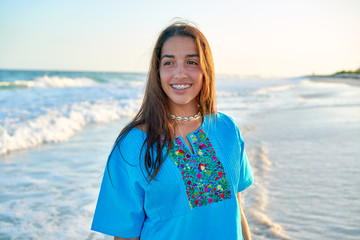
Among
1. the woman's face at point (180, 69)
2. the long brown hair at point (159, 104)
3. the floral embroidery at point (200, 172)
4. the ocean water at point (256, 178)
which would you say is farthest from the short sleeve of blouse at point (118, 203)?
the ocean water at point (256, 178)

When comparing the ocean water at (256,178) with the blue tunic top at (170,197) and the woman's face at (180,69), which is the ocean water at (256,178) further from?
the woman's face at (180,69)

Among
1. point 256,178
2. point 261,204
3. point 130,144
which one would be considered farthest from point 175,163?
point 256,178

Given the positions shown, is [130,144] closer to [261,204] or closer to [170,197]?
[170,197]

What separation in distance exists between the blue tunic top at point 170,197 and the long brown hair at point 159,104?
0.13 ft

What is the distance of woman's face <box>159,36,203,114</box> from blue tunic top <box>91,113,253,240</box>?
0.25 meters

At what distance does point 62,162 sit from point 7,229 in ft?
7.46

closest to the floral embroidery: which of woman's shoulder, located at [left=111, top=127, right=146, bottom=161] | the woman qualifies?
the woman

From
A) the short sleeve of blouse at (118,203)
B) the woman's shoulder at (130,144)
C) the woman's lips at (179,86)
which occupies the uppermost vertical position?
the woman's lips at (179,86)

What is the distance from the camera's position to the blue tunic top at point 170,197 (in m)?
1.58

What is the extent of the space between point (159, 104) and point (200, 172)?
408 millimetres

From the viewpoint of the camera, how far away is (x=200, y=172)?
5.48 ft

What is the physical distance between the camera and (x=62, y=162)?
5.64 metres

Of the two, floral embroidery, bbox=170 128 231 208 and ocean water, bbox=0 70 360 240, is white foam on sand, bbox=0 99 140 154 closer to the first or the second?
ocean water, bbox=0 70 360 240

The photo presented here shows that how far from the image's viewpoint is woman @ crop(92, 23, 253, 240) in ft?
5.20
